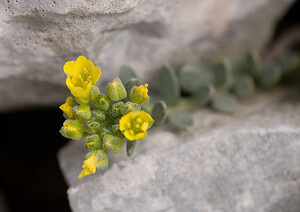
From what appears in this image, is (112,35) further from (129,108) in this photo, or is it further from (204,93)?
(204,93)

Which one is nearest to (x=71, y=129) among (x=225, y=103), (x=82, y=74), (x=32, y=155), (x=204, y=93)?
(x=82, y=74)

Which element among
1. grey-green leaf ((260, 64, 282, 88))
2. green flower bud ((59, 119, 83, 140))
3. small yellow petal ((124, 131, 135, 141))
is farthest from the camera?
grey-green leaf ((260, 64, 282, 88))

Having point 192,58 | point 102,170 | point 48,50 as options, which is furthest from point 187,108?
point 48,50

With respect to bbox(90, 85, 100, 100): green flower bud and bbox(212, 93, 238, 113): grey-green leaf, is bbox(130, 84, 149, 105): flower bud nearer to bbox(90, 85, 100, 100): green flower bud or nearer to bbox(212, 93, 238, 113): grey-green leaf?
bbox(90, 85, 100, 100): green flower bud

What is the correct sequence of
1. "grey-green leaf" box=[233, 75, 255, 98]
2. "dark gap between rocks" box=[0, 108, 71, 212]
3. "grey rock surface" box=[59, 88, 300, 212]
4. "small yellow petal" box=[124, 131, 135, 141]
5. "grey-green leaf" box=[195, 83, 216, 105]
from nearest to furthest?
1. "small yellow petal" box=[124, 131, 135, 141]
2. "grey rock surface" box=[59, 88, 300, 212]
3. "grey-green leaf" box=[195, 83, 216, 105]
4. "grey-green leaf" box=[233, 75, 255, 98]
5. "dark gap between rocks" box=[0, 108, 71, 212]

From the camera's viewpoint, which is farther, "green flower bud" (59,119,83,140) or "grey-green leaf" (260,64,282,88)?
"grey-green leaf" (260,64,282,88)

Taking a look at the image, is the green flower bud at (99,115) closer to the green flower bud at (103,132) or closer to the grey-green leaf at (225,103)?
the green flower bud at (103,132)

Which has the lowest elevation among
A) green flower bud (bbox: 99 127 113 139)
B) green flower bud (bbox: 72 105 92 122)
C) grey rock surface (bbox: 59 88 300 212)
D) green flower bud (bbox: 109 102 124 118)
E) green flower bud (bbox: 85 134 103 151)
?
grey rock surface (bbox: 59 88 300 212)

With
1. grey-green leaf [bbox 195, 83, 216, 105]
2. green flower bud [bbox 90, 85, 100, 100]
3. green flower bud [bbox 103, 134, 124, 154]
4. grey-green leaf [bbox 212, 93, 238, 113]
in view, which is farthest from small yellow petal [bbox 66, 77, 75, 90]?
grey-green leaf [bbox 212, 93, 238, 113]
